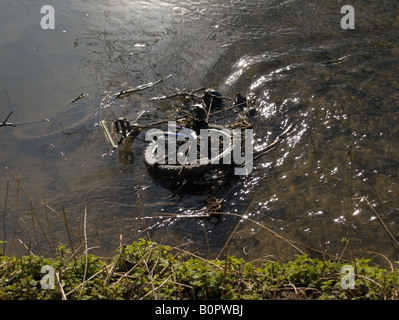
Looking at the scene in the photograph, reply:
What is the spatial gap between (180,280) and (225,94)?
4.24 m

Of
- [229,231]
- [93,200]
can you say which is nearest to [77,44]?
[93,200]

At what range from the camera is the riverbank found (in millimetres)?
3389

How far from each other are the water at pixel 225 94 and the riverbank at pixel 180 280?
11.2 inches

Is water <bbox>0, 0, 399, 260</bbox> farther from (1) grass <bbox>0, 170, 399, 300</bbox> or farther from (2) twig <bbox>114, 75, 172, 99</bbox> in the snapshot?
(1) grass <bbox>0, 170, 399, 300</bbox>

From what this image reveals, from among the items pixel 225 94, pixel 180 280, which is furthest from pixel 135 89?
pixel 180 280

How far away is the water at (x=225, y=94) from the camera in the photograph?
201 inches

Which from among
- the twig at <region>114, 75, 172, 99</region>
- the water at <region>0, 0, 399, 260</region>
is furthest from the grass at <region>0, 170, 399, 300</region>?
the twig at <region>114, 75, 172, 99</region>

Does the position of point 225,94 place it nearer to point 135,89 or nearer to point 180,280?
point 135,89

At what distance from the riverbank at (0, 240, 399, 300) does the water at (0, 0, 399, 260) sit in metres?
0.29

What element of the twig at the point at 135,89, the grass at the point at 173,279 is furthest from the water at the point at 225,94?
the grass at the point at 173,279

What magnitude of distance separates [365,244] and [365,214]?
0.44 meters

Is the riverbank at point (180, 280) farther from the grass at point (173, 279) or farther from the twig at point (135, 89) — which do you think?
the twig at point (135, 89)
